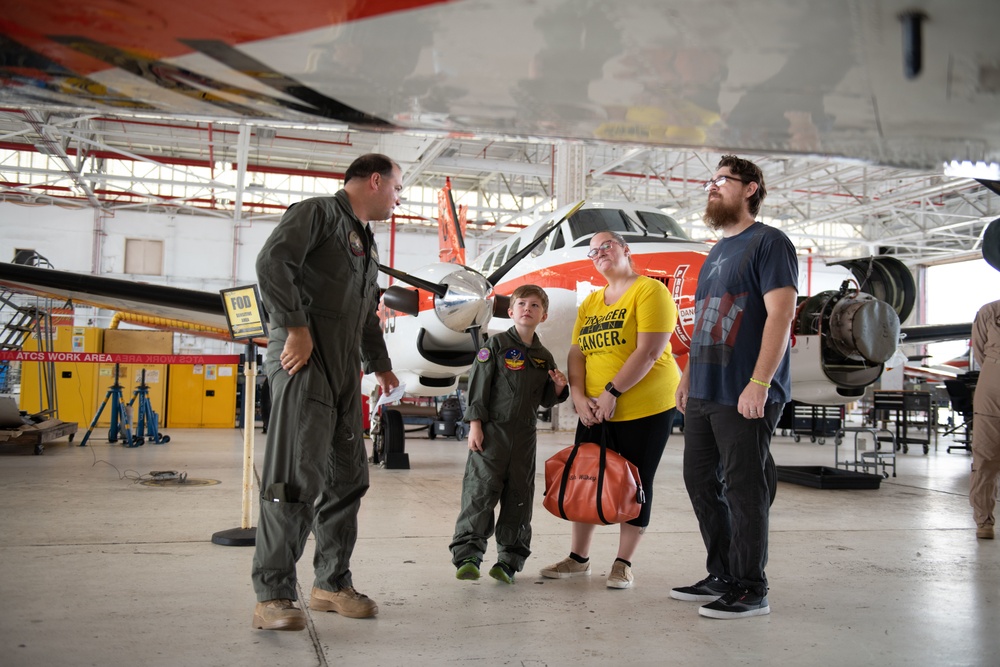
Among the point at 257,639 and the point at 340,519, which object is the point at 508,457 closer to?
the point at 340,519

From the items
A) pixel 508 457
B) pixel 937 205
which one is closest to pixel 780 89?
pixel 508 457

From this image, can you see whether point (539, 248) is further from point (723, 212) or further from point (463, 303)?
point (723, 212)

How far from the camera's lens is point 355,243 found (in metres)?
3.19

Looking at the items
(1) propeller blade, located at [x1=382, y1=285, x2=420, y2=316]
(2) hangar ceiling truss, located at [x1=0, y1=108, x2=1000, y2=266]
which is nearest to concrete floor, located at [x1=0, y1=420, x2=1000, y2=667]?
(1) propeller blade, located at [x1=382, y1=285, x2=420, y2=316]

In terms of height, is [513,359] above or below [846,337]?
below

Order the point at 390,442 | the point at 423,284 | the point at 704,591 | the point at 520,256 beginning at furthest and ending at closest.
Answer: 1. the point at 390,442
2. the point at 520,256
3. the point at 423,284
4. the point at 704,591

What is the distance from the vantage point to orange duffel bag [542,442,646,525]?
350cm

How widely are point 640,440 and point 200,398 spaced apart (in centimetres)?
1594

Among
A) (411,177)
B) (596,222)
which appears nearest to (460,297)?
(596,222)

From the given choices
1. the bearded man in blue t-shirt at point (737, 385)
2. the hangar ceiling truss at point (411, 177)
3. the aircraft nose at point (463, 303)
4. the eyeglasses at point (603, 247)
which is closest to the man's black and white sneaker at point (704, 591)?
the bearded man in blue t-shirt at point (737, 385)

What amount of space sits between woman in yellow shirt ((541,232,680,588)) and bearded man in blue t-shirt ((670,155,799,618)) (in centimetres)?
28

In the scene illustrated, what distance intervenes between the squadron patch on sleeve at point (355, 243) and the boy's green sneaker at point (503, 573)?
1.61 metres

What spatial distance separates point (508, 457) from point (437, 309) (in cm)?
353

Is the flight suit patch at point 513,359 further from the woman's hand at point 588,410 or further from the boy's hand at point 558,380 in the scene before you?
the woman's hand at point 588,410
